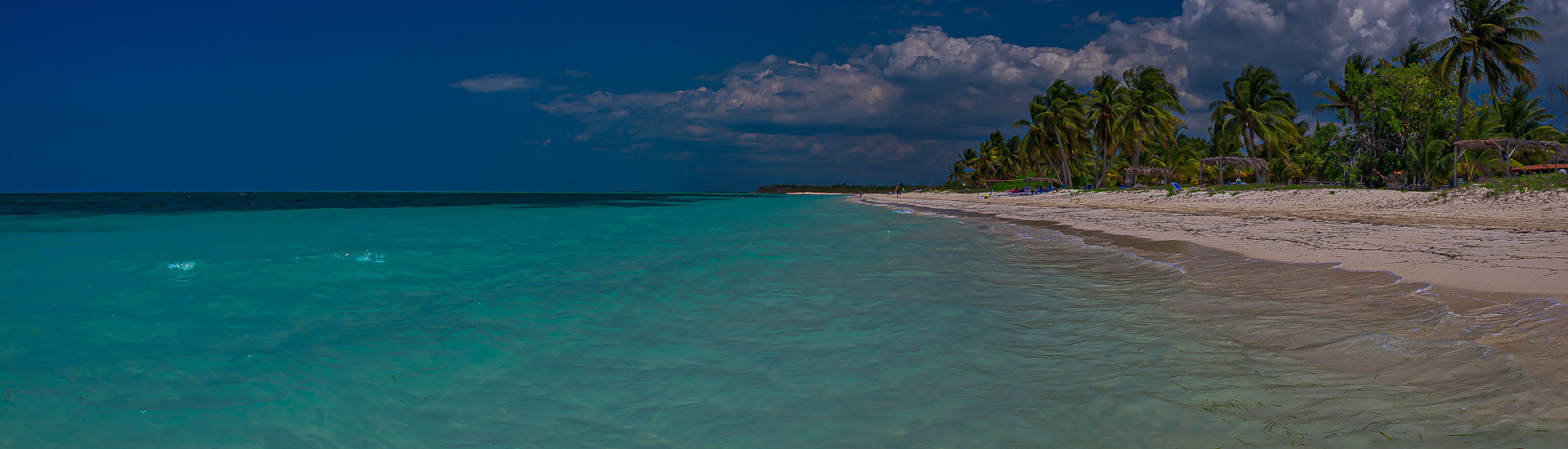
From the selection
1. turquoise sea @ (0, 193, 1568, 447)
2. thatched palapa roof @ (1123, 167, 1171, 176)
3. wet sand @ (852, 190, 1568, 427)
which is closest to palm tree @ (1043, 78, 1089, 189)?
thatched palapa roof @ (1123, 167, 1171, 176)

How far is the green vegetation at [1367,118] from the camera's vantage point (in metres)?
24.9

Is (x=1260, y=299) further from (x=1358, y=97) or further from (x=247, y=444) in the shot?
(x=1358, y=97)

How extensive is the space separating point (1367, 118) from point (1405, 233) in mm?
22898

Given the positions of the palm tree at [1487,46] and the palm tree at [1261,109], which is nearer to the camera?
the palm tree at [1487,46]

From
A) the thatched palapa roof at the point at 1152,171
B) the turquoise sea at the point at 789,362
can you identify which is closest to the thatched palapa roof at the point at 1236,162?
the thatched palapa roof at the point at 1152,171

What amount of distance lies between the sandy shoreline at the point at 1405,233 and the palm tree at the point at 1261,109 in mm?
16488

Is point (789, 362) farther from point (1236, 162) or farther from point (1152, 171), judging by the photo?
point (1152, 171)

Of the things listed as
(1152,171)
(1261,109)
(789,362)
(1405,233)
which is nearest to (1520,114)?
(1261,109)

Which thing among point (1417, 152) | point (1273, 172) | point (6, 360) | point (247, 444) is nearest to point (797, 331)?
point (247, 444)

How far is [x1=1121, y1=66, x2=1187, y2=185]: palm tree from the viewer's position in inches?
1662

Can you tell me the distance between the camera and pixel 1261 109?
1538 inches

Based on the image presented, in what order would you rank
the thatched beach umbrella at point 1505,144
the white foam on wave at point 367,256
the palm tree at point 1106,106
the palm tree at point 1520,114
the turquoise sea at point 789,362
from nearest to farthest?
the turquoise sea at point 789,362, the white foam on wave at point 367,256, the thatched beach umbrella at point 1505,144, the palm tree at point 1520,114, the palm tree at point 1106,106

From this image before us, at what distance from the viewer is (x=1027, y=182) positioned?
2611 inches

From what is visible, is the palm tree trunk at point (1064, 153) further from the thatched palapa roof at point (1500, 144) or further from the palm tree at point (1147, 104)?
the thatched palapa roof at point (1500, 144)
